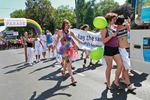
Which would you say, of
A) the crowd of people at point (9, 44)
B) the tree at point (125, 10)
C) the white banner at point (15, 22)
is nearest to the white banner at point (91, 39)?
the white banner at point (15, 22)

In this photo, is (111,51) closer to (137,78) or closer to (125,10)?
(137,78)

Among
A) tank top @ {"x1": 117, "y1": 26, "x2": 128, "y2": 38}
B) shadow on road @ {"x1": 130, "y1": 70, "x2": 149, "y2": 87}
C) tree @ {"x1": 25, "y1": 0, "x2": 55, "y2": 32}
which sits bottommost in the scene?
shadow on road @ {"x1": 130, "y1": 70, "x2": 149, "y2": 87}

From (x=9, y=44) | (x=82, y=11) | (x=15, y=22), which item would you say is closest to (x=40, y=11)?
(x=9, y=44)

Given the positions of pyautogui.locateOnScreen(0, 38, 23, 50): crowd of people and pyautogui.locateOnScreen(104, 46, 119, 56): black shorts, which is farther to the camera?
pyautogui.locateOnScreen(0, 38, 23, 50): crowd of people

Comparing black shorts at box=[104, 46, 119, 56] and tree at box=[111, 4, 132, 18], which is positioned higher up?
tree at box=[111, 4, 132, 18]

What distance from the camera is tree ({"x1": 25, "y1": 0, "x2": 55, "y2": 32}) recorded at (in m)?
35.3

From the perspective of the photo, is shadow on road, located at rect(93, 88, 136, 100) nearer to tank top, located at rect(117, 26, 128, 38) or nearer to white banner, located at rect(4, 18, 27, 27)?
tank top, located at rect(117, 26, 128, 38)

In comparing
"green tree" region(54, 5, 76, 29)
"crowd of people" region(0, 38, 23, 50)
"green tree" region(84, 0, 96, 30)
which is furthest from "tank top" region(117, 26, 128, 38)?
"green tree" region(84, 0, 96, 30)

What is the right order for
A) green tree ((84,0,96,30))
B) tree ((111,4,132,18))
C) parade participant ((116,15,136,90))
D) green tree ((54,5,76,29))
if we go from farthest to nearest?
green tree ((84,0,96,30)), green tree ((54,5,76,29)), tree ((111,4,132,18)), parade participant ((116,15,136,90))

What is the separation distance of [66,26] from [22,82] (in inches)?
97.1

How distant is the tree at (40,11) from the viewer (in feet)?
116

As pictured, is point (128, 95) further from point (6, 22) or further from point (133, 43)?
point (6, 22)

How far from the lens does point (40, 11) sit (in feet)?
117

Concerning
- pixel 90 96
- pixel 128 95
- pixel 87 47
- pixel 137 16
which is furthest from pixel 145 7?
pixel 87 47
